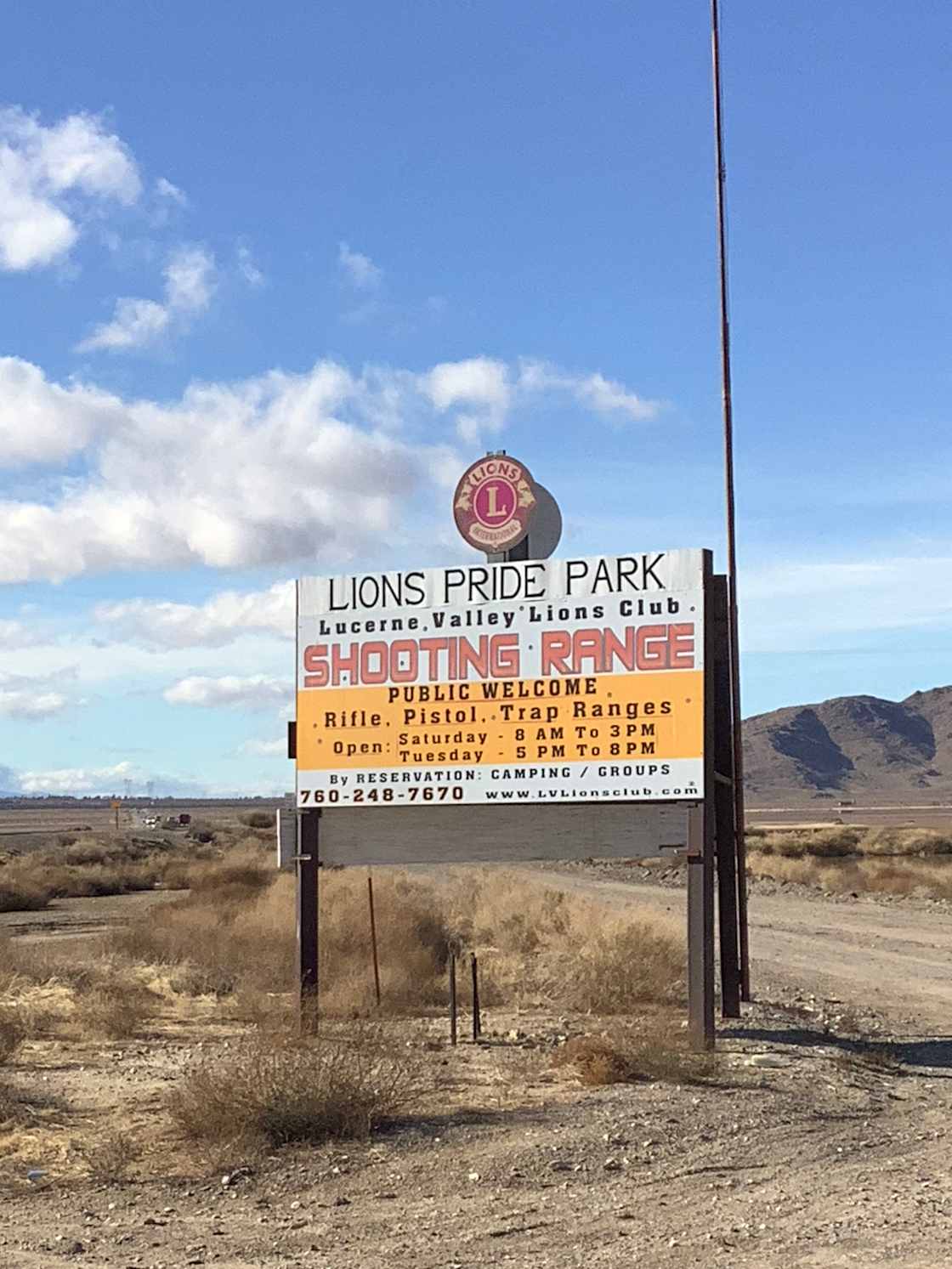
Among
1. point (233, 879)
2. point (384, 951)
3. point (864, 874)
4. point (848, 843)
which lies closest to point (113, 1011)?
point (384, 951)

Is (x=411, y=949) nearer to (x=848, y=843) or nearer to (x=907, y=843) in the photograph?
(x=848, y=843)

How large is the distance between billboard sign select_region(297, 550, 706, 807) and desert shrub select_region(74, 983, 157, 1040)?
9.42ft

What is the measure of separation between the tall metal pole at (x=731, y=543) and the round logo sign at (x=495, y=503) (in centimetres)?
227

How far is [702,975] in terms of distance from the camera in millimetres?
14070

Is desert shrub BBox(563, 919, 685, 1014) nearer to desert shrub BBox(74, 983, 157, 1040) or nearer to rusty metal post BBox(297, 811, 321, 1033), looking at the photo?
rusty metal post BBox(297, 811, 321, 1033)

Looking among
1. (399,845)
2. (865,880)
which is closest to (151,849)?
(865,880)

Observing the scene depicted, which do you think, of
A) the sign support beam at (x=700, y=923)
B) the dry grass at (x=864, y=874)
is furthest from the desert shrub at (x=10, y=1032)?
the dry grass at (x=864, y=874)

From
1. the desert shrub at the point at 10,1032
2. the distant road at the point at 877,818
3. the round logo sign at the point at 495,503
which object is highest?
the round logo sign at the point at 495,503

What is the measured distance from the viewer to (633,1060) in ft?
40.5

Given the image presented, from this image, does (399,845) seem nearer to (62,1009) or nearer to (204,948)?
(62,1009)

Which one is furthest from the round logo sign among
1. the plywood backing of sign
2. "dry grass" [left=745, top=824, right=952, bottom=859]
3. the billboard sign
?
"dry grass" [left=745, top=824, right=952, bottom=859]

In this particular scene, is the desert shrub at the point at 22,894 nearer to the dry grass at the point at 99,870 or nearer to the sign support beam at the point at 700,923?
the dry grass at the point at 99,870

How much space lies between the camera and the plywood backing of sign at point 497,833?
14.4m

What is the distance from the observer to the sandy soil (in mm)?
7746
